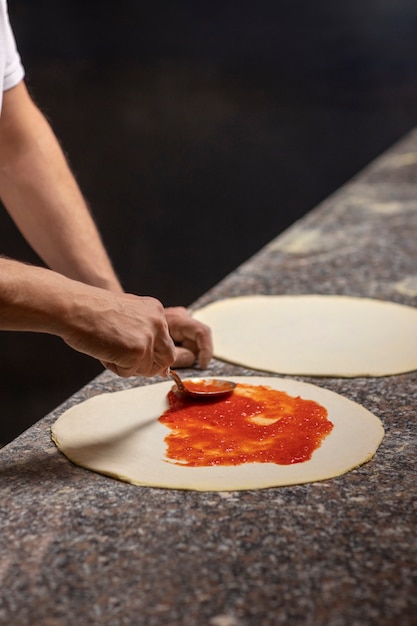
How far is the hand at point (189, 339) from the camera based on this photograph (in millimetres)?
1468

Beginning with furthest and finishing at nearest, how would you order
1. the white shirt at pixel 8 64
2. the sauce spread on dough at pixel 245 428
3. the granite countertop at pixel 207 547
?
1. the white shirt at pixel 8 64
2. the sauce spread on dough at pixel 245 428
3. the granite countertop at pixel 207 547

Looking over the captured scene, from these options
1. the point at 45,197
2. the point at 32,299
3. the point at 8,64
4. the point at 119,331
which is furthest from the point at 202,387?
the point at 8,64

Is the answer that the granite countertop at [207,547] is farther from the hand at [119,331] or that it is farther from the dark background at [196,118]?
the dark background at [196,118]

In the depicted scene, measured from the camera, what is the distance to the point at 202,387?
1328 millimetres

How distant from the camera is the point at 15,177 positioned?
1.59 m

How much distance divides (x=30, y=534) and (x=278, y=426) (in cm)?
43

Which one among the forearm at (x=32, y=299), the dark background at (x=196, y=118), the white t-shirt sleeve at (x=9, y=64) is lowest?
the dark background at (x=196, y=118)

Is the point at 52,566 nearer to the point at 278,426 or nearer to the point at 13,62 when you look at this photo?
the point at 278,426

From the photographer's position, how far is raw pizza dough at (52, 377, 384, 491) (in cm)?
105

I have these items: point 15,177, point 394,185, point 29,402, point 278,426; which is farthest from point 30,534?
point 29,402

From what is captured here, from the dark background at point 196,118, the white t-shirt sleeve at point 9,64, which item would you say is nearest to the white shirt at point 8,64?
the white t-shirt sleeve at point 9,64

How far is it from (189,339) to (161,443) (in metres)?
0.36

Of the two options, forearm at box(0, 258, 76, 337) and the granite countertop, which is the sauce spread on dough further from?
forearm at box(0, 258, 76, 337)

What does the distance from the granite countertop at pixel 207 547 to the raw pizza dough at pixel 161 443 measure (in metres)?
0.02
